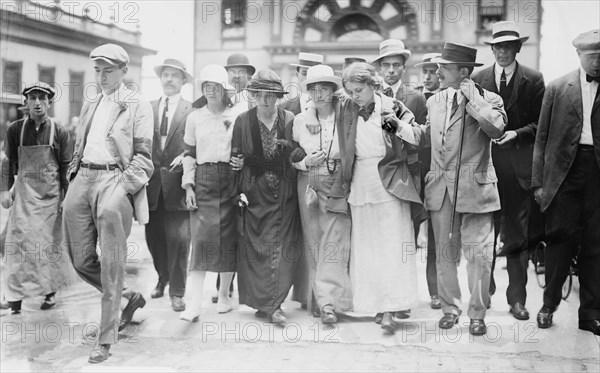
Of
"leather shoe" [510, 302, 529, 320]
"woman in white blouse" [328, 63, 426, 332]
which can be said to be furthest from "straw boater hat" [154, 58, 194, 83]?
"leather shoe" [510, 302, 529, 320]

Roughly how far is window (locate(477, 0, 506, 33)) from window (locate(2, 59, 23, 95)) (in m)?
2.64

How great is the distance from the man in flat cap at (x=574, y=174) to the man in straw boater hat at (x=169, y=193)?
1985mm

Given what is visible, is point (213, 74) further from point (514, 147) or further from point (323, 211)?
point (514, 147)

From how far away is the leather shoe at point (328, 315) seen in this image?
150 inches

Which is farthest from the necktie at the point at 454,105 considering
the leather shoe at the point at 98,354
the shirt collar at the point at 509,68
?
the leather shoe at the point at 98,354

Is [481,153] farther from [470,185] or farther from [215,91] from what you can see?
[215,91]

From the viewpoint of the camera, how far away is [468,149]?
3.53 m

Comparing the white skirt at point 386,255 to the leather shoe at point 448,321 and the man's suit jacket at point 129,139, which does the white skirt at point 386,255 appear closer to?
the leather shoe at point 448,321

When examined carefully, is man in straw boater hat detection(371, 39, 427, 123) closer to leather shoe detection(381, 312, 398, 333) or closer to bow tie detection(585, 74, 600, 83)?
bow tie detection(585, 74, 600, 83)

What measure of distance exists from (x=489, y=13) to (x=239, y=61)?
4.48 ft

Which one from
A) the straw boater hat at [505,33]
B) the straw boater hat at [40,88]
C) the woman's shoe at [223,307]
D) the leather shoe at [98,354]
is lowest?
the leather shoe at [98,354]

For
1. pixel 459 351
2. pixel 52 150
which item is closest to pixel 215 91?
pixel 52 150

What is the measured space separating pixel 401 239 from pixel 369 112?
729 mm

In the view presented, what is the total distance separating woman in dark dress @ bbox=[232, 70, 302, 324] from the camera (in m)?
3.81
